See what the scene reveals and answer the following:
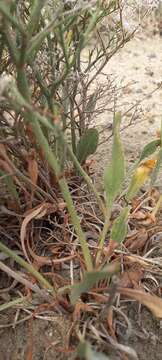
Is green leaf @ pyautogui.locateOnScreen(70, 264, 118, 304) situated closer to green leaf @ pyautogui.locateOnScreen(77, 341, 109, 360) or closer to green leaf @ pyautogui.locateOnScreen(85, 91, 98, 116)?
green leaf @ pyautogui.locateOnScreen(77, 341, 109, 360)

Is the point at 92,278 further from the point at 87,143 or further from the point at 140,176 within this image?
the point at 87,143

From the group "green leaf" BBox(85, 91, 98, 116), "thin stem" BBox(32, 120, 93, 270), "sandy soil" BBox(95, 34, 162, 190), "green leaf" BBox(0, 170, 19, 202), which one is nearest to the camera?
"thin stem" BBox(32, 120, 93, 270)

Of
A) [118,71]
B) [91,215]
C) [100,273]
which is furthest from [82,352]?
[118,71]

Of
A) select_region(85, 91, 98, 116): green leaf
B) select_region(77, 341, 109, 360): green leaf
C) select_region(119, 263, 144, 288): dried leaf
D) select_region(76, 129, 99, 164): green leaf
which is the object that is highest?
select_region(85, 91, 98, 116): green leaf

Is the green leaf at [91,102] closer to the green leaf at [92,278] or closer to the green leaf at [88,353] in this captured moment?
the green leaf at [92,278]

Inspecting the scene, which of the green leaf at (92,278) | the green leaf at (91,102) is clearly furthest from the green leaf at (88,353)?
the green leaf at (91,102)

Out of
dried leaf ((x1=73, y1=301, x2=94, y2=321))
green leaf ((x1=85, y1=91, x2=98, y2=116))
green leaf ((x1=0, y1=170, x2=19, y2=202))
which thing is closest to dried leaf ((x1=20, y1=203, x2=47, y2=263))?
green leaf ((x1=0, y1=170, x2=19, y2=202))

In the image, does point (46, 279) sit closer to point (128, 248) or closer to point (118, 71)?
point (128, 248)
